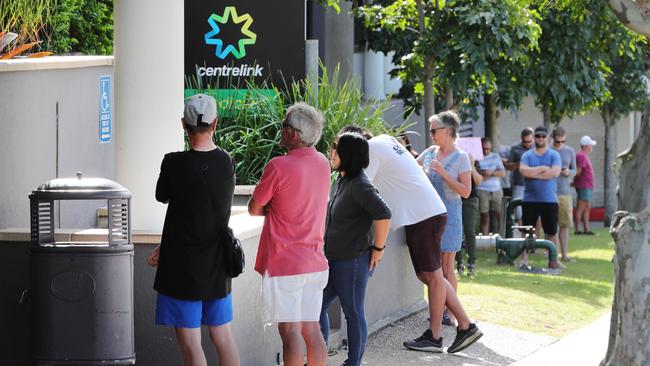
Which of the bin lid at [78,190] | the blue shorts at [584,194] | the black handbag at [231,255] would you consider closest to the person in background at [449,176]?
the black handbag at [231,255]

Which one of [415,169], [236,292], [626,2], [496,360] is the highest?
[626,2]

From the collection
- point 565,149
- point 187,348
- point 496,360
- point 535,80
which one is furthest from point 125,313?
point 535,80

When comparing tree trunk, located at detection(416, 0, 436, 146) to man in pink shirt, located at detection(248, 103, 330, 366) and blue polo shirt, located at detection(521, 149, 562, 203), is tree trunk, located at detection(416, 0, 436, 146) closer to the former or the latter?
blue polo shirt, located at detection(521, 149, 562, 203)

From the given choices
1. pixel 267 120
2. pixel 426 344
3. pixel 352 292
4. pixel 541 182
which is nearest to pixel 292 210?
pixel 352 292

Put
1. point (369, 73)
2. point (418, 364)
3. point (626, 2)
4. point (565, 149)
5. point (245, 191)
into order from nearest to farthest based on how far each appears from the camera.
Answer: point (626, 2), point (418, 364), point (245, 191), point (565, 149), point (369, 73)

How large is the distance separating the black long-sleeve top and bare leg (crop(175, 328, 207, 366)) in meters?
1.66

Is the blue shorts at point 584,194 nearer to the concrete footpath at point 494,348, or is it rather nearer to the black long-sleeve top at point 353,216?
the concrete footpath at point 494,348

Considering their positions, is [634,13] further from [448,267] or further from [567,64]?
[567,64]

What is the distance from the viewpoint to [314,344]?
7406 millimetres

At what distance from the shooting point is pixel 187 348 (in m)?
6.54

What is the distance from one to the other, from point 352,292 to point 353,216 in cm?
48

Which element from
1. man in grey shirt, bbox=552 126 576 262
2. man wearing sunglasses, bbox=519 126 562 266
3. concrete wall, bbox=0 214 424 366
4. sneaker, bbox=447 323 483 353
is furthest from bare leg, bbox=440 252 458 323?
man in grey shirt, bbox=552 126 576 262

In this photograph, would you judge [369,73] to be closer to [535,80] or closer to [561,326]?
[535,80]

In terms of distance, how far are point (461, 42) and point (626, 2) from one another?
29.2ft
